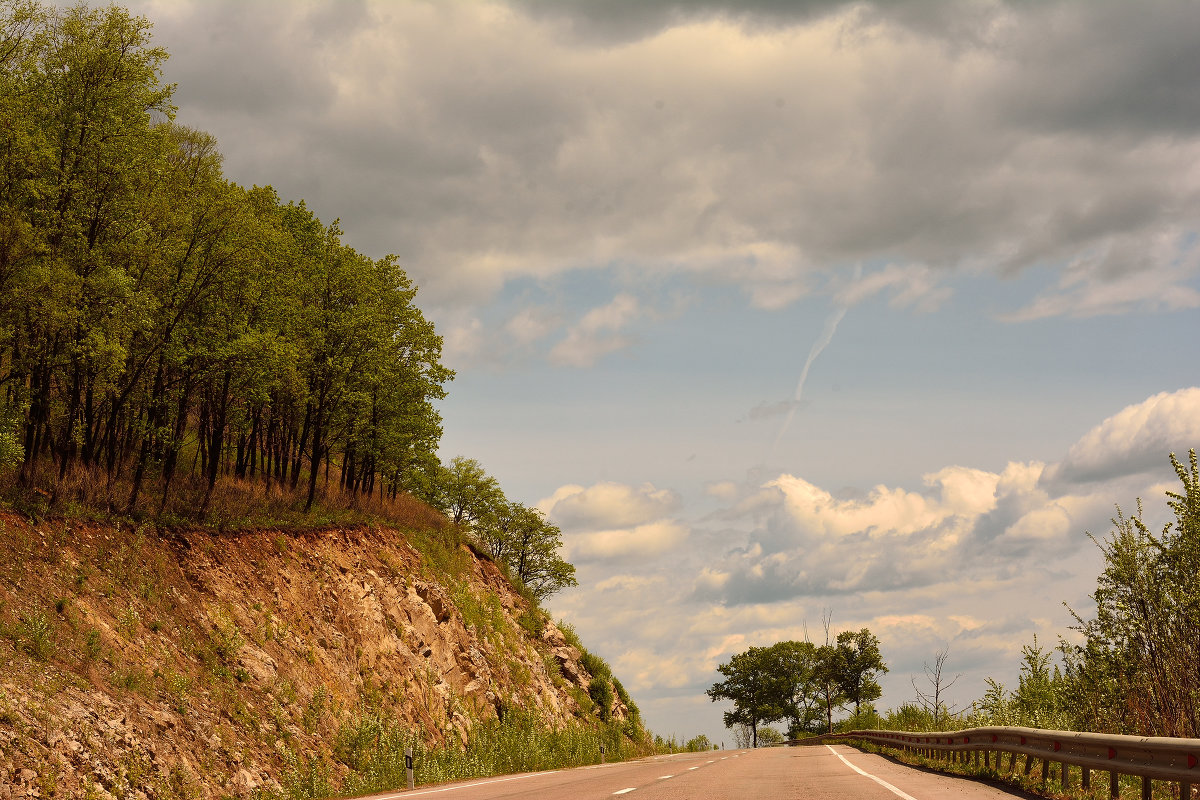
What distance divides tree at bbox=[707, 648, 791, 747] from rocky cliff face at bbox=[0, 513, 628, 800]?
8446 cm

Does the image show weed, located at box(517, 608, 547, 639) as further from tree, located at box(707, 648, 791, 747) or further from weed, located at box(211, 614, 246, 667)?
tree, located at box(707, 648, 791, 747)

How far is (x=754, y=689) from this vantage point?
389 ft

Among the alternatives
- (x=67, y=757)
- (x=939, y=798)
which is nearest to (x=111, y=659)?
(x=67, y=757)

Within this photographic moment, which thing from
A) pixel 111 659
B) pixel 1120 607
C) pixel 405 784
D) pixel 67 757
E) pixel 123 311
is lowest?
pixel 405 784

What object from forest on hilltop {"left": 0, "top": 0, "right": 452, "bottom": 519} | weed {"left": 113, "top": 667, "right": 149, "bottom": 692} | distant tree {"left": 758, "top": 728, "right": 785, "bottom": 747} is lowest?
distant tree {"left": 758, "top": 728, "right": 785, "bottom": 747}

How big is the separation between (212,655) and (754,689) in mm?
106953

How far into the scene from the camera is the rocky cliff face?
15.5m

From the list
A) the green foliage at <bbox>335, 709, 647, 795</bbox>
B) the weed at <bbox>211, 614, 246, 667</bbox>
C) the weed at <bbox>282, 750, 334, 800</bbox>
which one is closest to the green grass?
the green foliage at <bbox>335, 709, 647, 795</bbox>

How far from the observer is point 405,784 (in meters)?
22.2

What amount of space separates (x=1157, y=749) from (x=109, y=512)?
928 inches

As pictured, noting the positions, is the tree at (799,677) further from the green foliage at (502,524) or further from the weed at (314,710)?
the weed at (314,710)

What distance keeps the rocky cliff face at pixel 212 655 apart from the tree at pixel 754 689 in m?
84.5

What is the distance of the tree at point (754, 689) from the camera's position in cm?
11556

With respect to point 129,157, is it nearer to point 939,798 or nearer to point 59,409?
point 59,409
